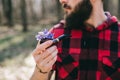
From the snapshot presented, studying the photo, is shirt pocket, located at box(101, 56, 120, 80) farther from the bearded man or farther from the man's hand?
the man's hand

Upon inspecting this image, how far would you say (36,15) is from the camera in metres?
20.6

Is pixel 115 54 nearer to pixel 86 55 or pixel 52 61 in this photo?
pixel 86 55

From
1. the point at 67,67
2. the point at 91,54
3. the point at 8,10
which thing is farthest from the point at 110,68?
the point at 8,10

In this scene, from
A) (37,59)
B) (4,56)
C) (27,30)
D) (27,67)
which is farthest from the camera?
(27,30)

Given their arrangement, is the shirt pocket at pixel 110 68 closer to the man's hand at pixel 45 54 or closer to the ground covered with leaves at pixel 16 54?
the man's hand at pixel 45 54

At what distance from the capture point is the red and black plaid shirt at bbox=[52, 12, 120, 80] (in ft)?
11.4

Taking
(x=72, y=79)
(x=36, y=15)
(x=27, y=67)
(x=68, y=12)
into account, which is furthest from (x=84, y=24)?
(x=36, y=15)

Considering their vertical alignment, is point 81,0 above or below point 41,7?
above

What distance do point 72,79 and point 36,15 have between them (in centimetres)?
1715

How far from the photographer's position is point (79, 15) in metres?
3.46

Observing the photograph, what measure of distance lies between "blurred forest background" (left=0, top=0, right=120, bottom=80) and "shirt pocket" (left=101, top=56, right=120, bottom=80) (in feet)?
16.8

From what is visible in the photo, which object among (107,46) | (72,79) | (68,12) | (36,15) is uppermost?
(68,12)

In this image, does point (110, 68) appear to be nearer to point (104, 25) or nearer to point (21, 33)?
point (104, 25)

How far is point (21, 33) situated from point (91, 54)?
11.6m
